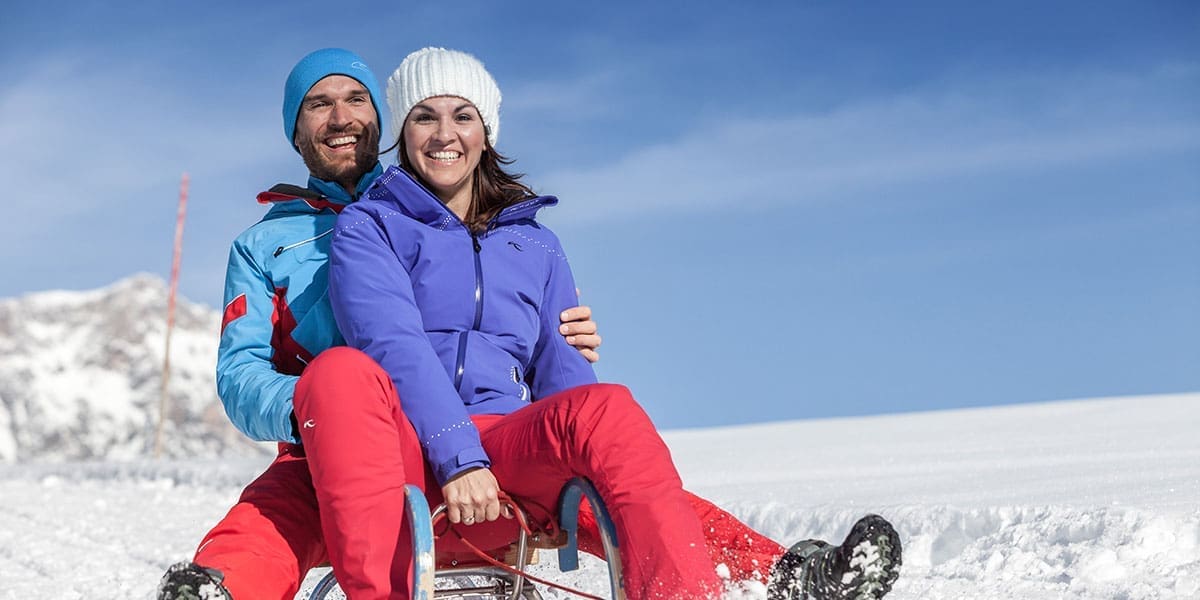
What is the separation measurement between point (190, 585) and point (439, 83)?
1.27 m

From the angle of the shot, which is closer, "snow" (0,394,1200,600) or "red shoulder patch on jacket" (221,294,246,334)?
"red shoulder patch on jacket" (221,294,246,334)

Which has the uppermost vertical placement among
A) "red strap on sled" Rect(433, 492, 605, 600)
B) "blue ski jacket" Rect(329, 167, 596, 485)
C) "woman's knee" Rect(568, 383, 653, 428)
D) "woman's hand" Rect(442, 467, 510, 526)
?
"blue ski jacket" Rect(329, 167, 596, 485)

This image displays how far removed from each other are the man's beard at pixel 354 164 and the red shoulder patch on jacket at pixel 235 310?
0.51m

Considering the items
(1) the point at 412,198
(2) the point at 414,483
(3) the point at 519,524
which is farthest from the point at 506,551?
(1) the point at 412,198

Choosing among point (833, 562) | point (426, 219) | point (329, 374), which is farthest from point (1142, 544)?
point (329, 374)

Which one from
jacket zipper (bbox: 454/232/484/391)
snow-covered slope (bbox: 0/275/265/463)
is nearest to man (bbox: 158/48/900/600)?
jacket zipper (bbox: 454/232/484/391)

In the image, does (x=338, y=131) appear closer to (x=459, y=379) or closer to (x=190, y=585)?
(x=459, y=379)

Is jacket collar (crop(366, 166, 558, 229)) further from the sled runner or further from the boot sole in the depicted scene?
the boot sole

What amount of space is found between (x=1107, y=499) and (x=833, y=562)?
2568 millimetres

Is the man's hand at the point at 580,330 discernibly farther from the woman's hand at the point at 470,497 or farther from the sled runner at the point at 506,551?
the woman's hand at the point at 470,497

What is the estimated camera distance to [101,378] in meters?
183

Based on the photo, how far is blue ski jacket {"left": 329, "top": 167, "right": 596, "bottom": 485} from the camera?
2.44 metres

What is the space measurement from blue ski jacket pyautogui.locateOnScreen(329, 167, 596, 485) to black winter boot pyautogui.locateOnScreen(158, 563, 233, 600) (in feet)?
1.44

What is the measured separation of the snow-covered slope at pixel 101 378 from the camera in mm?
173500
